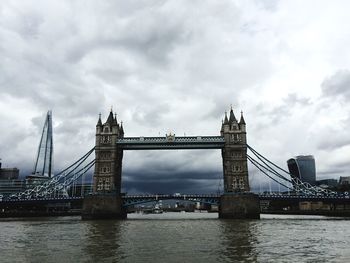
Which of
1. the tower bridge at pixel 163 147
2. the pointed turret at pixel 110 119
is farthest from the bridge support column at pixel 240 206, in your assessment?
the pointed turret at pixel 110 119

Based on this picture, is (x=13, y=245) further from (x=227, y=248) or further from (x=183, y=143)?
(x=183, y=143)

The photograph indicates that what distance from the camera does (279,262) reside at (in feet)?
72.0

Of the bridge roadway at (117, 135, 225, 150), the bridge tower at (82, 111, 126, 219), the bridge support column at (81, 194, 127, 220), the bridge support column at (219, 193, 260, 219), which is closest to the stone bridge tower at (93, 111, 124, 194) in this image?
the bridge tower at (82, 111, 126, 219)

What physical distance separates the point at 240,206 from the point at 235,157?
41.6 ft

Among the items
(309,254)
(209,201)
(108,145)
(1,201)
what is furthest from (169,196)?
(309,254)

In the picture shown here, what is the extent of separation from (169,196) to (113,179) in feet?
45.6

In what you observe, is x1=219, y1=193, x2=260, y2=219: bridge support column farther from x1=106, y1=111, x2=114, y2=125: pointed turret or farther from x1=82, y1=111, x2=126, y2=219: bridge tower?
x1=106, y1=111, x2=114, y2=125: pointed turret

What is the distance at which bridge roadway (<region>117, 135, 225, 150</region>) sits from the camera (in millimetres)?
85688

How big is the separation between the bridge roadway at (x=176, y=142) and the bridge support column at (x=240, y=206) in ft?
43.3

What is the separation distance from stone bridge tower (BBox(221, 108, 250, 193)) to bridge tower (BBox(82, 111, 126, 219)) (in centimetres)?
2526

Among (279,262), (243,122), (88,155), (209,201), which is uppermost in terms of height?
(243,122)

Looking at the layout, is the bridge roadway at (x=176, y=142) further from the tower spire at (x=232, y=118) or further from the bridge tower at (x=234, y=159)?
the tower spire at (x=232, y=118)

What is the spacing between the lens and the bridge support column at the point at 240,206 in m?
77.8

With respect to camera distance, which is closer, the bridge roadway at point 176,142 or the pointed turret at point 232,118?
the bridge roadway at point 176,142
